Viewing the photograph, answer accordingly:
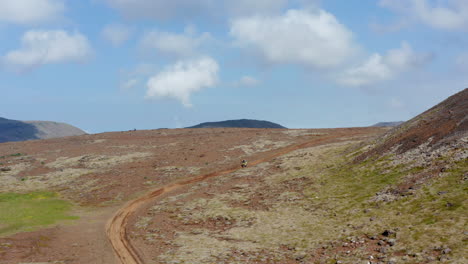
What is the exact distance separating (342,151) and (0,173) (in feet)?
201

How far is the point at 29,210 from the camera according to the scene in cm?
4222

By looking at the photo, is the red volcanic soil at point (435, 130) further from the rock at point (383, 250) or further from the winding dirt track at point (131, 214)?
the rock at point (383, 250)

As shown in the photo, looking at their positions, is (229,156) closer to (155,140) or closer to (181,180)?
(181,180)

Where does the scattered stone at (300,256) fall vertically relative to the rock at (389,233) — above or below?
below

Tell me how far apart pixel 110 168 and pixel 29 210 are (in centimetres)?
2194

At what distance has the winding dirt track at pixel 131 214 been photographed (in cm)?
2552

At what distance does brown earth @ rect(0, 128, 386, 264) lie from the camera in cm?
2854

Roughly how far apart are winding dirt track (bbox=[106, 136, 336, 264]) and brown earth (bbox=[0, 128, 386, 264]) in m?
0.21

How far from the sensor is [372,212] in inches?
1081

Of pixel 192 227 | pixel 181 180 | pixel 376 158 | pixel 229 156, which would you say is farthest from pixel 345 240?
pixel 229 156

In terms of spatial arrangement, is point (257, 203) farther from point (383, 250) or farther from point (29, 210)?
point (29, 210)

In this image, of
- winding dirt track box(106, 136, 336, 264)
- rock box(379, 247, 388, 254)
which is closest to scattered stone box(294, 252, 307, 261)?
rock box(379, 247, 388, 254)

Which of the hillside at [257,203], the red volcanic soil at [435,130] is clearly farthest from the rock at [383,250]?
the red volcanic soil at [435,130]

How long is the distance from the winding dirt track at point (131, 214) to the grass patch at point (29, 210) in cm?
627
